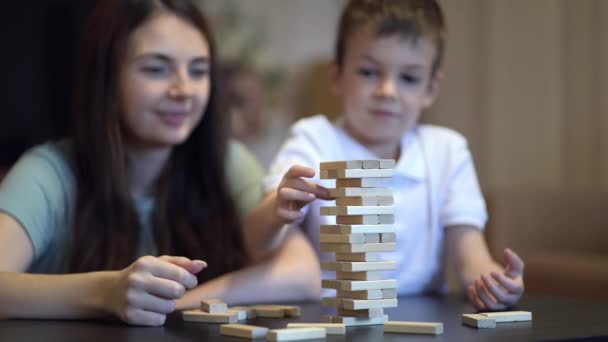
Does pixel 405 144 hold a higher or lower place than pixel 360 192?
higher

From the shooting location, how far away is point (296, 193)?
1.22 meters

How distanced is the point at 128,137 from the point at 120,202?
0.16m

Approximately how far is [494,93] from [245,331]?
2.83 metres

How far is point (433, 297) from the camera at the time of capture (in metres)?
1.57

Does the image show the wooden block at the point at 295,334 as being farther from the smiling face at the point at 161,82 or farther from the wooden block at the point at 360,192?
the smiling face at the point at 161,82

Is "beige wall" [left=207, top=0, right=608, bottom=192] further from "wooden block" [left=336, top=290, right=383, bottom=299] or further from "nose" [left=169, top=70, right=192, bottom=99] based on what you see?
"wooden block" [left=336, top=290, right=383, bottom=299]

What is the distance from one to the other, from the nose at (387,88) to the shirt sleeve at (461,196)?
0.79 ft

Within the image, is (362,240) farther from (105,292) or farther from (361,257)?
(105,292)

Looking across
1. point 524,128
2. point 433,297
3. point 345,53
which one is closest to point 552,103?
point 524,128

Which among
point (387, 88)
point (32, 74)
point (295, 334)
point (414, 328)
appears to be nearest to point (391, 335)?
point (414, 328)

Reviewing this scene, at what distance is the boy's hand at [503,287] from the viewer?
1.38 metres

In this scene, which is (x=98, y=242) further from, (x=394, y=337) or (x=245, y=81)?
(x=245, y=81)

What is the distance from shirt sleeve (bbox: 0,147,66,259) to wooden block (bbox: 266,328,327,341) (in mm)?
701

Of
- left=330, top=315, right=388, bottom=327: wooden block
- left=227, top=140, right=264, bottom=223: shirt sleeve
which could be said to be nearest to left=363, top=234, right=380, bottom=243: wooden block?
left=330, top=315, right=388, bottom=327: wooden block
